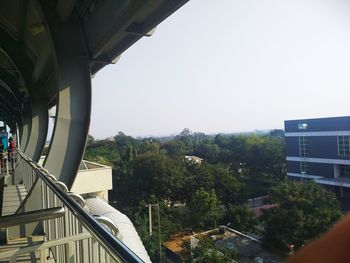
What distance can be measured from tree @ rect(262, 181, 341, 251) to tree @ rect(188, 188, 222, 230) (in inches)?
237

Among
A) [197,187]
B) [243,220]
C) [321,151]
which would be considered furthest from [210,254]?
[321,151]

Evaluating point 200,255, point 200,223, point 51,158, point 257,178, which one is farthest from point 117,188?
point 51,158

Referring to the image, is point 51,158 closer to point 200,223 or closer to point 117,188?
point 200,223

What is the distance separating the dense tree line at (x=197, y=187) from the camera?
2852 cm

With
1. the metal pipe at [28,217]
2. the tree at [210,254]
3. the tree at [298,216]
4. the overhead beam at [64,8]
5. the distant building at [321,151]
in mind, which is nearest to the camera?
the metal pipe at [28,217]

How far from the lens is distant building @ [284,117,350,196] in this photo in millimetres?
36188

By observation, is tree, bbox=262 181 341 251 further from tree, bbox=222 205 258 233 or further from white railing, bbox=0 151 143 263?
white railing, bbox=0 151 143 263

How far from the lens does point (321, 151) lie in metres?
38.7

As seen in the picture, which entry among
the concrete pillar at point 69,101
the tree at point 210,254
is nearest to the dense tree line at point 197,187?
the tree at point 210,254

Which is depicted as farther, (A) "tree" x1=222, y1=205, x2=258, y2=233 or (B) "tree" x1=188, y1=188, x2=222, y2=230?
(B) "tree" x1=188, y1=188, x2=222, y2=230

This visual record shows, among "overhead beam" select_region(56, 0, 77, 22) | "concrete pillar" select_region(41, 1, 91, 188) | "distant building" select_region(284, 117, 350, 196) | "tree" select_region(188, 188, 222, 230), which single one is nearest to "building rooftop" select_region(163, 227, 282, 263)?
"tree" select_region(188, 188, 222, 230)

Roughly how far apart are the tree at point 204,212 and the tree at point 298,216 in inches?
237

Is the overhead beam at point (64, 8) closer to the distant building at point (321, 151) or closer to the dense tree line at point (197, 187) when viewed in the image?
the dense tree line at point (197, 187)

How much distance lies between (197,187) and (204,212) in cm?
1099
